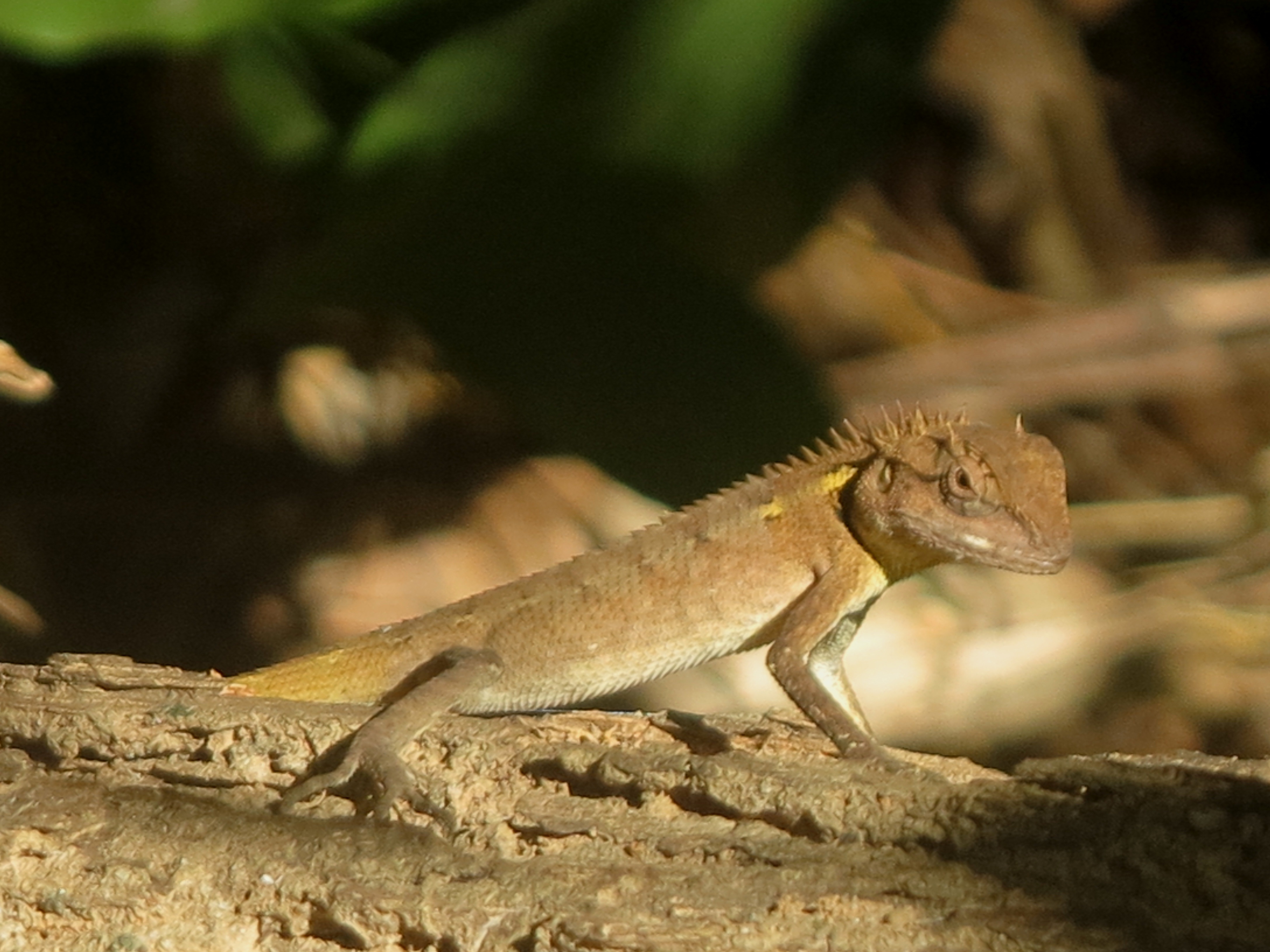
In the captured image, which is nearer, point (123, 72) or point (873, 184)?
point (123, 72)

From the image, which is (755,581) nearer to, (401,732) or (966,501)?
(966,501)

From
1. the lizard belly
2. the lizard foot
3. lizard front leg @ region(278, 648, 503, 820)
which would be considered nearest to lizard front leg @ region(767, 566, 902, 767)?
the lizard belly

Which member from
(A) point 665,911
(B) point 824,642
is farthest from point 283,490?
(A) point 665,911

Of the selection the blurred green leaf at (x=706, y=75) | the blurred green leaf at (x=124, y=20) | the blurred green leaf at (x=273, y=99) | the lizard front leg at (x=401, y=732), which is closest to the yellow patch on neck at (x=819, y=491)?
the lizard front leg at (x=401, y=732)

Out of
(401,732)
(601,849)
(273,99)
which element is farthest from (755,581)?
(273,99)

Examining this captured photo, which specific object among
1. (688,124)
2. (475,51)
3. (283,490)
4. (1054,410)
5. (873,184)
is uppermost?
(475,51)

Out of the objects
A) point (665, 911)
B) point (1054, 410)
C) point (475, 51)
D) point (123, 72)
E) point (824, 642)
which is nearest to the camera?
point (665, 911)

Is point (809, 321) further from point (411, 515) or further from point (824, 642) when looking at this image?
point (824, 642)

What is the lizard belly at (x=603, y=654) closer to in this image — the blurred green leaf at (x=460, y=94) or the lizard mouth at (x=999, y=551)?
the lizard mouth at (x=999, y=551)
